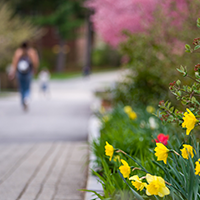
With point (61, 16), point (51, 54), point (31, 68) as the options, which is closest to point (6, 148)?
point (31, 68)

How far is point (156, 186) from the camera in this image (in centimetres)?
164

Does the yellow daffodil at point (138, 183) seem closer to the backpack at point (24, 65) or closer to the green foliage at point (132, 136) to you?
the green foliage at point (132, 136)

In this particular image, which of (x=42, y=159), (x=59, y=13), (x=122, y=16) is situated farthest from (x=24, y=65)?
(x=59, y=13)

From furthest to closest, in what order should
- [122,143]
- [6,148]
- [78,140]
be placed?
[78,140]
[6,148]
[122,143]

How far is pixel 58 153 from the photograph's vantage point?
468 centimetres

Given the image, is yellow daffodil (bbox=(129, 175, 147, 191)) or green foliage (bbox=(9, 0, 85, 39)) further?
green foliage (bbox=(9, 0, 85, 39))

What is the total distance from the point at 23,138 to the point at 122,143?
3.04 metres

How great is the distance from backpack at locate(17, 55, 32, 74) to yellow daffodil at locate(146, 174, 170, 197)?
Answer: 8030 mm

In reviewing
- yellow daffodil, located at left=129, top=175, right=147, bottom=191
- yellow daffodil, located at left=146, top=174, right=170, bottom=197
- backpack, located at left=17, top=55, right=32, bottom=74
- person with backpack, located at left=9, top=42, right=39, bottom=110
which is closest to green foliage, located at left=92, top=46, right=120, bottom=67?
person with backpack, located at left=9, top=42, right=39, bottom=110

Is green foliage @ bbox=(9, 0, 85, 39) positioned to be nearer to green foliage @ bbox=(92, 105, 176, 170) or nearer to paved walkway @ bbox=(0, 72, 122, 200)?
paved walkway @ bbox=(0, 72, 122, 200)

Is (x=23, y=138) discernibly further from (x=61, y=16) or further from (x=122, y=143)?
(x=61, y=16)

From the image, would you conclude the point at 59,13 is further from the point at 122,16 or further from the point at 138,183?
the point at 138,183

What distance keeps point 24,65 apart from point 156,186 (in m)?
8.09

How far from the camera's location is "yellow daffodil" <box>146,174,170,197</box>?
1.64 m
